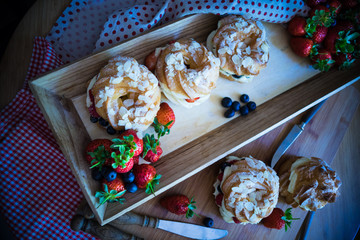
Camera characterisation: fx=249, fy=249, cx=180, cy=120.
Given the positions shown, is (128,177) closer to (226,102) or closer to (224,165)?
(224,165)

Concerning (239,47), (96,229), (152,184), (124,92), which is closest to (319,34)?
(239,47)

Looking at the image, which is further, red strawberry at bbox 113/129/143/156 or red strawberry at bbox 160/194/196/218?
red strawberry at bbox 160/194/196/218

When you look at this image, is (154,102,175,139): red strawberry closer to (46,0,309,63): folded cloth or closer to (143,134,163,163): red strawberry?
(143,134,163,163): red strawberry

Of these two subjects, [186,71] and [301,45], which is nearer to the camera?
[186,71]

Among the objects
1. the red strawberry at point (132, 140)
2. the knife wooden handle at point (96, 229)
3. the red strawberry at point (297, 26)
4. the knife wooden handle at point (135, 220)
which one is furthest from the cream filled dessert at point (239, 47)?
the knife wooden handle at point (96, 229)

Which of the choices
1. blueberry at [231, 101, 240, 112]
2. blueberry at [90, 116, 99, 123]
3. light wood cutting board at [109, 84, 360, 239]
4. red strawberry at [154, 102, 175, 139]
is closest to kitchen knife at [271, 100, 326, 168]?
light wood cutting board at [109, 84, 360, 239]

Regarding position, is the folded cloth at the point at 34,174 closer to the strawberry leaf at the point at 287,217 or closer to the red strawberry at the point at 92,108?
the red strawberry at the point at 92,108
